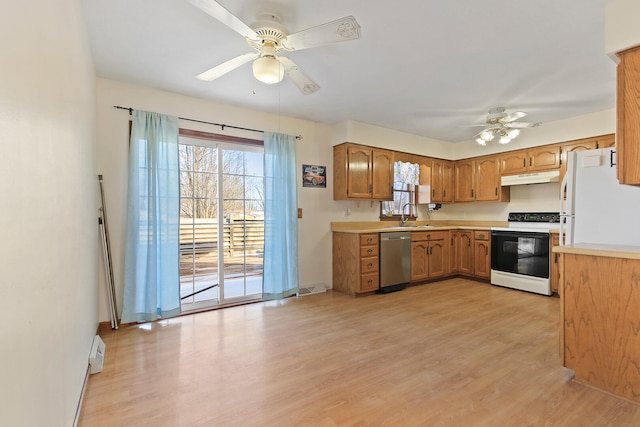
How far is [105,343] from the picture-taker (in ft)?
8.71

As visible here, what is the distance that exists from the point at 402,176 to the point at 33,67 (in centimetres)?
491

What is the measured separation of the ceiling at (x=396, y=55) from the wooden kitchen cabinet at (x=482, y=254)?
200cm

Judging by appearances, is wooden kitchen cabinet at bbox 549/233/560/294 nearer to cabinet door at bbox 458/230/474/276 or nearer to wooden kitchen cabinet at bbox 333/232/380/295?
cabinet door at bbox 458/230/474/276

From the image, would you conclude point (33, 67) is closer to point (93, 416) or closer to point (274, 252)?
point (93, 416)

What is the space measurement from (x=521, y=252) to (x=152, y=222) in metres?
4.93

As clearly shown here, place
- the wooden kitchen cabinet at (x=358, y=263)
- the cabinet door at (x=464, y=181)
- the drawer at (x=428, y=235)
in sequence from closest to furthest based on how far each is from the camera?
the wooden kitchen cabinet at (x=358, y=263), the drawer at (x=428, y=235), the cabinet door at (x=464, y=181)

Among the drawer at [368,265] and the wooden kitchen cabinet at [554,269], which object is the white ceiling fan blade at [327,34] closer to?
the drawer at [368,265]

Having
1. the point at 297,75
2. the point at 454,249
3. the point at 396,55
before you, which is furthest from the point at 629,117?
the point at 454,249

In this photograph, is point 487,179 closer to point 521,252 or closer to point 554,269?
point 521,252

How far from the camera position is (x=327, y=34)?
1768mm

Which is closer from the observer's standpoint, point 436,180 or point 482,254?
point 482,254

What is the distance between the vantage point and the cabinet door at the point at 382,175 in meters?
4.64

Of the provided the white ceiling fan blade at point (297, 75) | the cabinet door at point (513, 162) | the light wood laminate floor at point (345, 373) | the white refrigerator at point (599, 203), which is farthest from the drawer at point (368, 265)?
the cabinet door at point (513, 162)

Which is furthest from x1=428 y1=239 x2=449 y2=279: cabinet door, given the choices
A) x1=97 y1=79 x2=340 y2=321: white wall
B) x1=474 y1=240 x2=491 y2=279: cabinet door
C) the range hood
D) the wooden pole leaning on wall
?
the wooden pole leaning on wall
